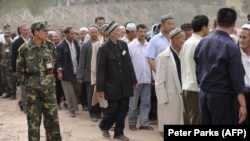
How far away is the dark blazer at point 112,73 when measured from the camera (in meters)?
7.32

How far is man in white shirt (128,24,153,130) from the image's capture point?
333 inches

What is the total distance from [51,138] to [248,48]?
3110 millimetres

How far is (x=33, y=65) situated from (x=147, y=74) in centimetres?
263

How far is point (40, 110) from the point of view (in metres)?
6.60

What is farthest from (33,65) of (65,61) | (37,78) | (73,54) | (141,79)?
(73,54)

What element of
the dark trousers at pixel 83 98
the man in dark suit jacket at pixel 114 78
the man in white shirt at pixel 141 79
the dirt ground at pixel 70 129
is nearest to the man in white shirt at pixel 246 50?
the man in dark suit jacket at pixel 114 78

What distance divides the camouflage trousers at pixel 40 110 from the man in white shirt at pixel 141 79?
2.23 meters

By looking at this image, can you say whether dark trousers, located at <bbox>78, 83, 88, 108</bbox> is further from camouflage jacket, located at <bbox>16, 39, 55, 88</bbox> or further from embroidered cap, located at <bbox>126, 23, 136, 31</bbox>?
→ camouflage jacket, located at <bbox>16, 39, 55, 88</bbox>

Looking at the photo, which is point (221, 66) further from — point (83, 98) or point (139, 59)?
point (83, 98)

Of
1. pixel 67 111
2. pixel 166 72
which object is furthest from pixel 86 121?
pixel 166 72

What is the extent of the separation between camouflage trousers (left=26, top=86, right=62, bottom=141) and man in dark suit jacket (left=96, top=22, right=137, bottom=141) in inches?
39.4

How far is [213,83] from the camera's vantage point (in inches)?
188

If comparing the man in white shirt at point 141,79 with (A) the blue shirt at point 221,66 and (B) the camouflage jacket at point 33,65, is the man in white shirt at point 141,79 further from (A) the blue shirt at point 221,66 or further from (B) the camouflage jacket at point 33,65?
(A) the blue shirt at point 221,66

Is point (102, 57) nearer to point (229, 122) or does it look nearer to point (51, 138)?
point (51, 138)
